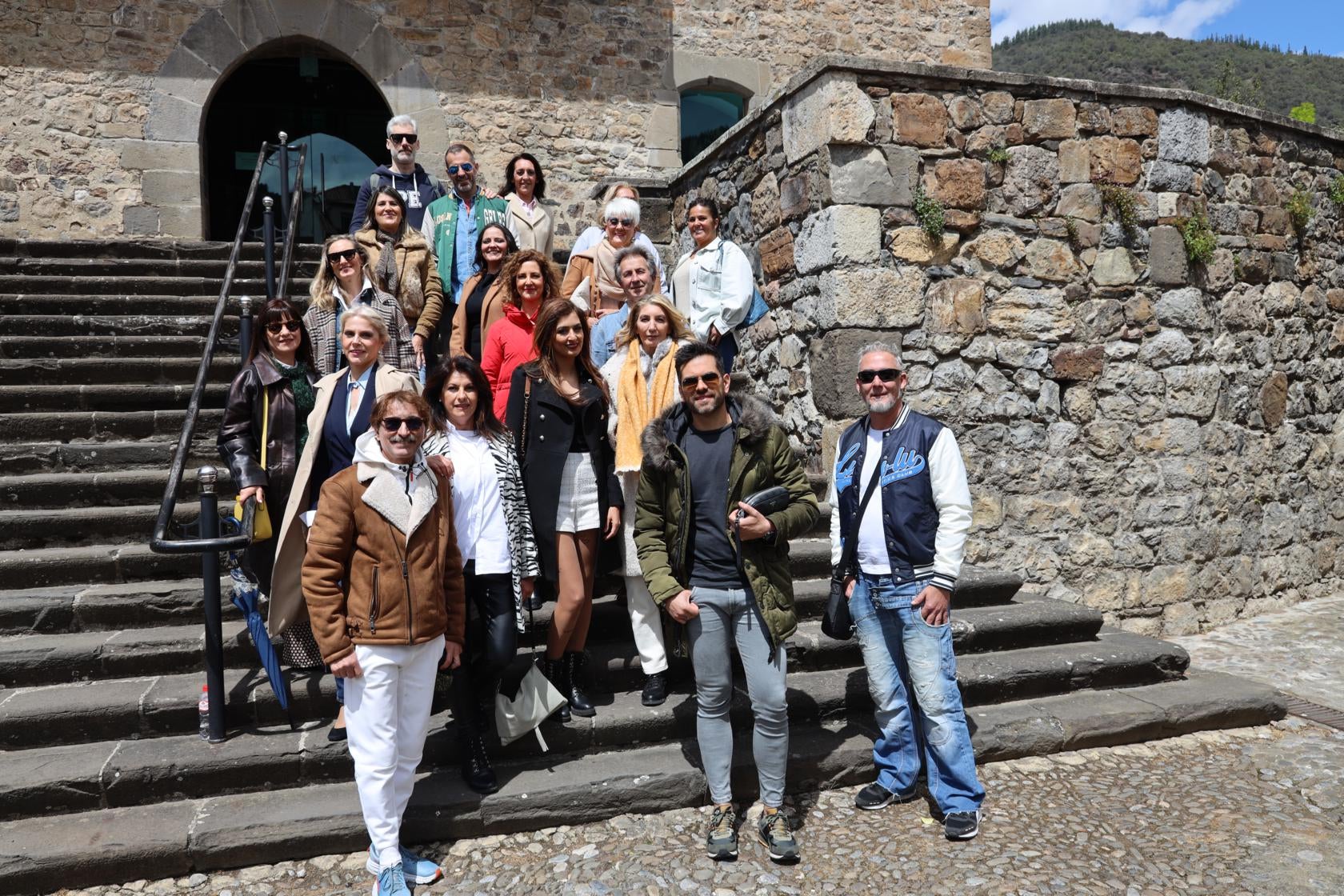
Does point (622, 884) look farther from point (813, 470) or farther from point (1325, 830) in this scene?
point (813, 470)

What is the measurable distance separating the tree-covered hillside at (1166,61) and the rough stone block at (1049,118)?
31361 mm

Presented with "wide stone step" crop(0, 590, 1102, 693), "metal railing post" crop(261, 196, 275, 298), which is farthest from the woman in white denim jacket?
"metal railing post" crop(261, 196, 275, 298)

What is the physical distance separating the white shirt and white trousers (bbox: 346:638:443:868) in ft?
1.26

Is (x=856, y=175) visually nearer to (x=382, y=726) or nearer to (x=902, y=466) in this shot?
(x=902, y=466)

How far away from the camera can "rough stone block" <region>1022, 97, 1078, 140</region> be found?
5137mm

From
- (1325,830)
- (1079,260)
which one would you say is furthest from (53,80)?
(1325,830)

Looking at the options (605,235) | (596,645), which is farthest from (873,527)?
(605,235)

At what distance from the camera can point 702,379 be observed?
297 centimetres

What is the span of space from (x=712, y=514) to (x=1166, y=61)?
1798 inches

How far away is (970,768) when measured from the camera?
3.11m

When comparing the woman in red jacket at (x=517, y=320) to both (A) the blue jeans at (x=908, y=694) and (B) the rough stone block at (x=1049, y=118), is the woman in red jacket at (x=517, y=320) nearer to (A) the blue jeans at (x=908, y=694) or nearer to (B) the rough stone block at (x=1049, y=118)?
(A) the blue jeans at (x=908, y=694)

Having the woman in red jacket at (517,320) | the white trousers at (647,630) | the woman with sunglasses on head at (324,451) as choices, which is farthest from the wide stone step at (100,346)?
the white trousers at (647,630)

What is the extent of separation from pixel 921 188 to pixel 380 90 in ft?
21.4

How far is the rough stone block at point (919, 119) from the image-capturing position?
4.90m
